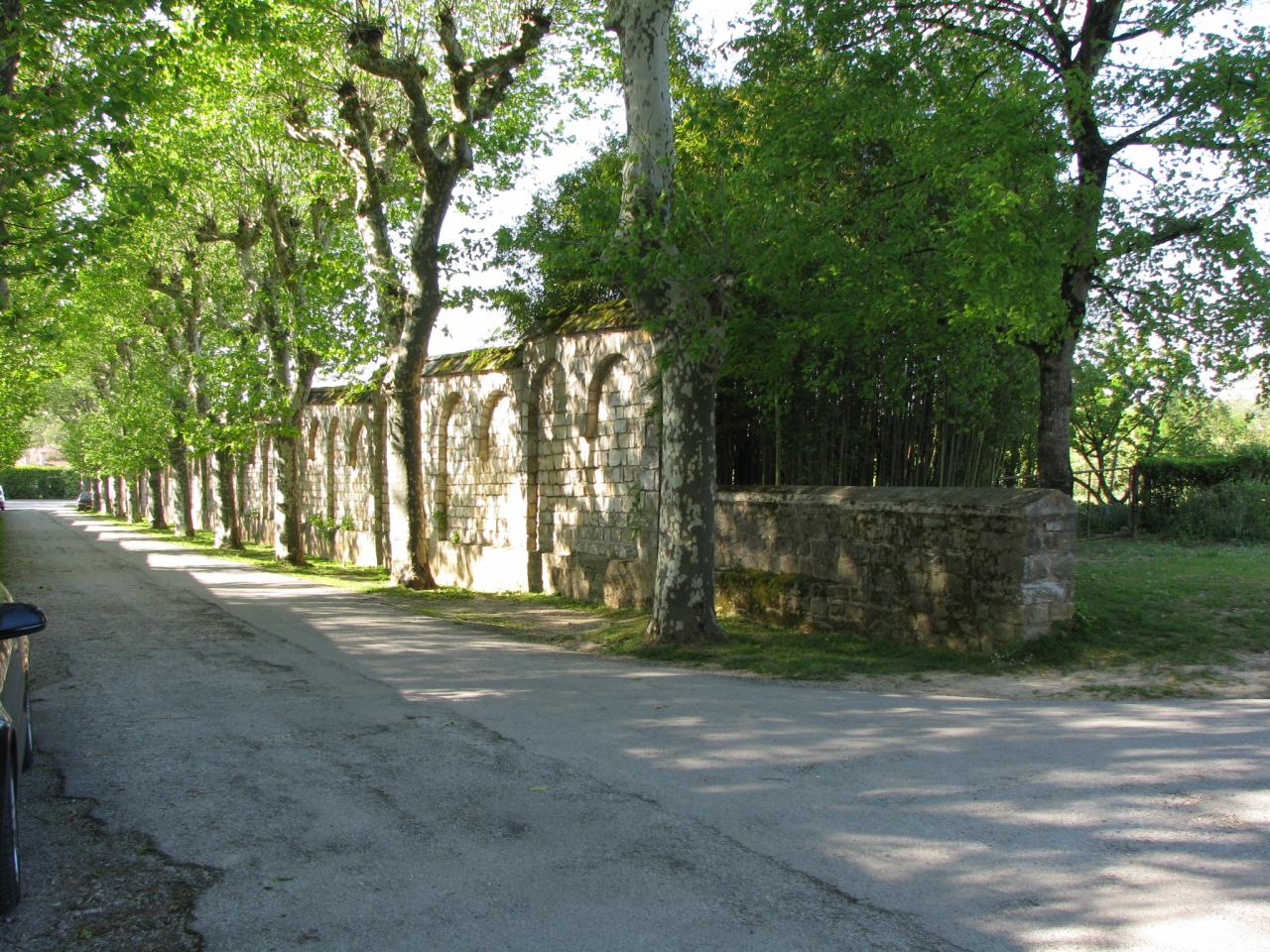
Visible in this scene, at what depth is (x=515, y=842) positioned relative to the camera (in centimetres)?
451

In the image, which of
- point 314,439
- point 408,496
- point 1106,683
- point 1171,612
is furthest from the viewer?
point 314,439

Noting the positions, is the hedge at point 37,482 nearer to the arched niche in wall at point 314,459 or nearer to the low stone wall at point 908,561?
the arched niche in wall at point 314,459

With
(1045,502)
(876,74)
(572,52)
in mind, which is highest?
(572,52)

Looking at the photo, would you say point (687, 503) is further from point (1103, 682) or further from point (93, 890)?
point (93, 890)

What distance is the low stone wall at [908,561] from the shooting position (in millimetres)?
9031

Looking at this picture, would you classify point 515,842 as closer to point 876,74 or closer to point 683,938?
point 683,938

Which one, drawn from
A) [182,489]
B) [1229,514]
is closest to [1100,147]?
[1229,514]

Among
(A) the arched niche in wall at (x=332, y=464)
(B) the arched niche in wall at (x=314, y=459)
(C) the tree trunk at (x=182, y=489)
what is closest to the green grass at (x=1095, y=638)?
(A) the arched niche in wall at (x=332, y=464)

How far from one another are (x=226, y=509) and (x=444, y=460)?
40.7 ft

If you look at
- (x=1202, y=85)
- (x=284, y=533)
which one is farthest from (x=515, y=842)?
(x=284, y=533)

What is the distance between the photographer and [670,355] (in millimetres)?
10219

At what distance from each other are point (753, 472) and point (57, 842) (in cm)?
1067

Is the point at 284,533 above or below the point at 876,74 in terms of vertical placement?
below

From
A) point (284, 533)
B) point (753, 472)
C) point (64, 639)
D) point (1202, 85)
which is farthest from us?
point (284, 533)
